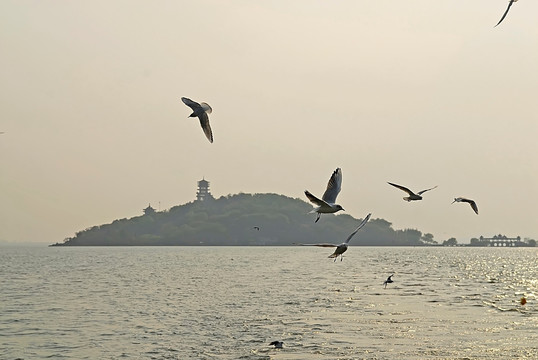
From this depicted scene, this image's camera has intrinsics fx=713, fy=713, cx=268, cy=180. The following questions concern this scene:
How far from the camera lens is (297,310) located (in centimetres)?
4734

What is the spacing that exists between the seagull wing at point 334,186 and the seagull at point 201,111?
345cm

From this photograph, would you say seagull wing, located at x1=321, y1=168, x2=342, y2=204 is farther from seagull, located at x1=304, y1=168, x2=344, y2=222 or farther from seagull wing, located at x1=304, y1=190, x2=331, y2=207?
seagull wing, located at x1=304, y1=190, x2=331, y2=207

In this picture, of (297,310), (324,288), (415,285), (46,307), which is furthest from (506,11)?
(415,285)

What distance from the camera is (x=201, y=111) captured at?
1747 centimetres

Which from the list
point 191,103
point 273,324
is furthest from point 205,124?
point 273,324

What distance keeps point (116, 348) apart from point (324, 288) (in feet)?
114

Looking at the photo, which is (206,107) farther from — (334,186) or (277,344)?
(277,344)

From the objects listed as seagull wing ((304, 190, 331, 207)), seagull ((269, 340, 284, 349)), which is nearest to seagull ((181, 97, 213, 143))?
seagull wing ((304, 190, 331, 207))

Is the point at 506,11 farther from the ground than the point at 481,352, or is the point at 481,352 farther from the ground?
the point at 506,11

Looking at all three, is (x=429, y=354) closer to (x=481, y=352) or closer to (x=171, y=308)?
(x=481, y=352)

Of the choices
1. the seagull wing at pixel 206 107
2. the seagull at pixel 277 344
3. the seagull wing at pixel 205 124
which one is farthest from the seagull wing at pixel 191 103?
the seagull at pixel 277 344

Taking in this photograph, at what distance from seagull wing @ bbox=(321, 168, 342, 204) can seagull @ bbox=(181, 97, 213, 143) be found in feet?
11.3

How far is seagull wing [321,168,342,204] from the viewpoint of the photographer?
18172 millimetres

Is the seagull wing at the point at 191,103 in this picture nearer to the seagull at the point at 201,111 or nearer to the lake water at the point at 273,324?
the seagull at the point at 201,111
